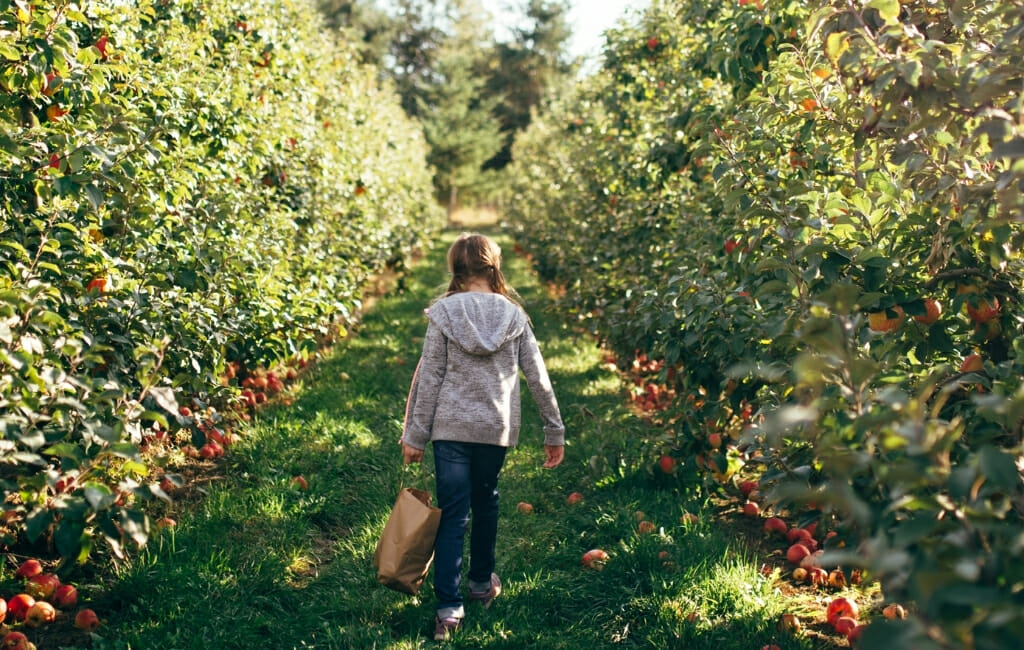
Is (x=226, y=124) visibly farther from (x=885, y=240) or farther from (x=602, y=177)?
(x=602, y=177)

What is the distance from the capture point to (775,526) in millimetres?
3756

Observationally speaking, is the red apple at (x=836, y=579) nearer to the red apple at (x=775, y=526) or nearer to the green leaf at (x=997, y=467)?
the red apple at (x=775, y=526)

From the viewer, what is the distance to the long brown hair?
3193 mm

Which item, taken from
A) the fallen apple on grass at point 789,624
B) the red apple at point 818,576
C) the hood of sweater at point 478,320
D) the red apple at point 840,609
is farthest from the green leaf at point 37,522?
the red apple at point 818,576

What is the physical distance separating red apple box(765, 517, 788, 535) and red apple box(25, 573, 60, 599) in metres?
2.92

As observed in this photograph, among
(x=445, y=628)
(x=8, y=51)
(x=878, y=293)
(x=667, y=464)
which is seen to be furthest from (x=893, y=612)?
(x=8, y=51)

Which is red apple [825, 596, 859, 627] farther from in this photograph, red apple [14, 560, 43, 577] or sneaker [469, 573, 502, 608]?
red apple [14, 560, 43, 577]

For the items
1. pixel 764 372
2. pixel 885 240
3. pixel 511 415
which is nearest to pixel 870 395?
pixel 764 372

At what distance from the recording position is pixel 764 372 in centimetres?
184

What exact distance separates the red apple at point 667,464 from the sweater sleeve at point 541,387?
44.2 inches

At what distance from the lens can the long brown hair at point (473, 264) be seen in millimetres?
3193

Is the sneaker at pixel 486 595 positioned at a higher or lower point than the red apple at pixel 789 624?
lower

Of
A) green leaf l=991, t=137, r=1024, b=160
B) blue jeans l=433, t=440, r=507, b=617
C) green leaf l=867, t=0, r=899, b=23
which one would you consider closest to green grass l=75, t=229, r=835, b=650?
blue jeans l=433, t=440, r=507, b=617

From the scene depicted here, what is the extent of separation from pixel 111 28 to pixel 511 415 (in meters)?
2.30
